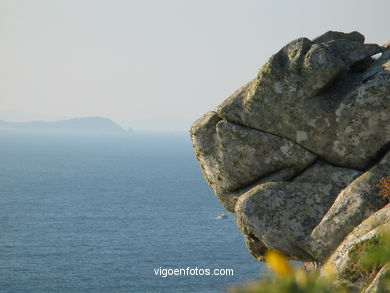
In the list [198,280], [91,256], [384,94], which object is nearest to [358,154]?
[384,94]

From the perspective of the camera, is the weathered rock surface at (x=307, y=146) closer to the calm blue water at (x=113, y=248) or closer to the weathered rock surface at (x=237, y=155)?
the weathered rock surface at (x=237, y=155)

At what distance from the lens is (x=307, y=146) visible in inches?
679

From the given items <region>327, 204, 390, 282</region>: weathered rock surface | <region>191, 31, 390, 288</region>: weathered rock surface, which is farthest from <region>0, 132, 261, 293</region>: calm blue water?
<region>327, 204, 390, 282</region>: weathered rock surface

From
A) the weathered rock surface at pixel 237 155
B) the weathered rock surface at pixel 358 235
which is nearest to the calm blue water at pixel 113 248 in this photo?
the weathered rock surface at pixel 237 155

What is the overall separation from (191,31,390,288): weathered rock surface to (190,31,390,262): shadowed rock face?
30 mm

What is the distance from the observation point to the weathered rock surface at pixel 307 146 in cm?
1563

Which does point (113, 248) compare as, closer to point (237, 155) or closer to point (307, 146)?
point (237, 155)

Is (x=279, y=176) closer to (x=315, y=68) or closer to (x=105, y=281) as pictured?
(x=315, y=68)


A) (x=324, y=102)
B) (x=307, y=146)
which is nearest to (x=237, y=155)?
(x=307, y=146)

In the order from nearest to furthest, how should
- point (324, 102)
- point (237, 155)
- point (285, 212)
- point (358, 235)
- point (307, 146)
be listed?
point (358, 235)
point (285, 212)
point (324, 102)
point (307, 146)
point (237, 155)

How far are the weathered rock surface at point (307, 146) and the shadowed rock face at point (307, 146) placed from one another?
30 mm

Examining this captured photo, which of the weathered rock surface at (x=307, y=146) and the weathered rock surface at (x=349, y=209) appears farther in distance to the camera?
the weathered rock surface at (x=307, y=146)

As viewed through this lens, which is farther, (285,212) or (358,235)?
(285,212)

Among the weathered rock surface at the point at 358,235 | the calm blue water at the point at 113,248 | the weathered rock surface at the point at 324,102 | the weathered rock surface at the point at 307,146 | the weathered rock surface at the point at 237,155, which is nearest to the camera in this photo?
the weathered rock surface at the point at 358,235
